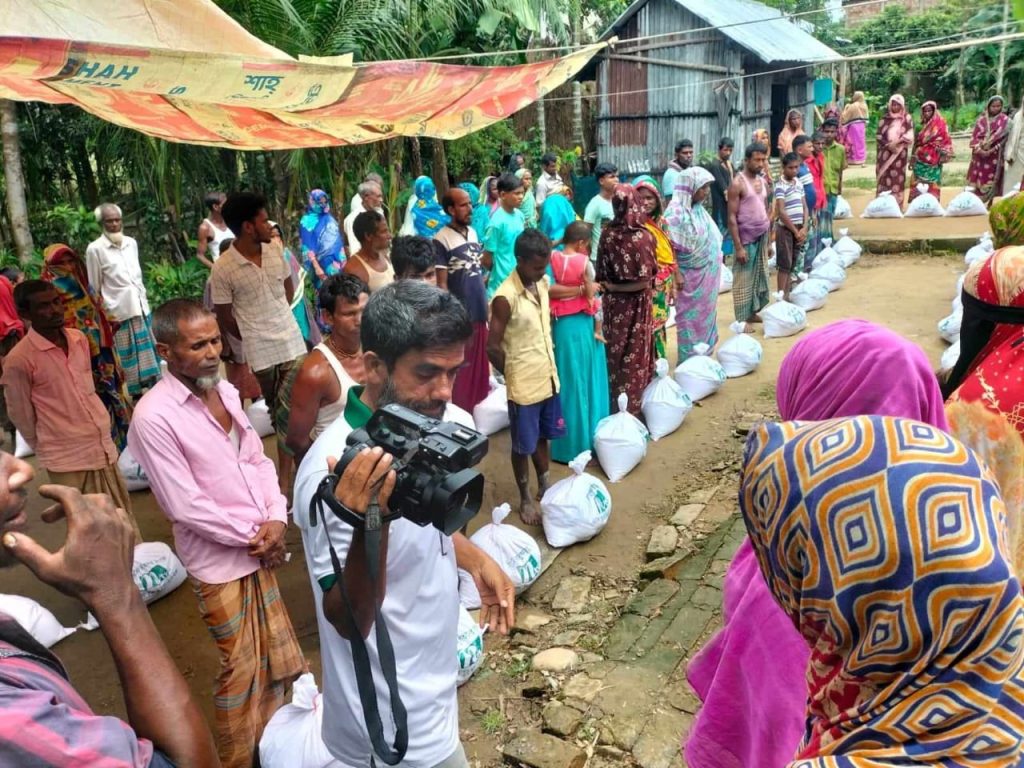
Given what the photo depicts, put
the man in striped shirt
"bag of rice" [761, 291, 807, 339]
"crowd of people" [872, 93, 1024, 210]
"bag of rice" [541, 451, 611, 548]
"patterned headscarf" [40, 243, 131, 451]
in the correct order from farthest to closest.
A: "crowd of people" [872, 93, 1024, 210] → "bag of rice" [761, 291, 807, 339] → "patterned headscarf" [40, 243, 131, 451] → "bag of rice" [541, 451, 611, 548] → the man in striped shirt

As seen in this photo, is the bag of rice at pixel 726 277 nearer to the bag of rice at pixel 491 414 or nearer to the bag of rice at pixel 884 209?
the bag of rice at pixel 884 209

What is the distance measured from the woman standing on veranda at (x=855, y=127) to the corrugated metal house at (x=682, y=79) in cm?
341

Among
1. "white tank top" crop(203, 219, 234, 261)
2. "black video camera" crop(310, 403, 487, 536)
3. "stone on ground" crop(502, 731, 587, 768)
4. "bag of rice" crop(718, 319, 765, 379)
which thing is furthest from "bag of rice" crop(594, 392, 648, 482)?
"white tank top" crop(203, 219, 234, 261)

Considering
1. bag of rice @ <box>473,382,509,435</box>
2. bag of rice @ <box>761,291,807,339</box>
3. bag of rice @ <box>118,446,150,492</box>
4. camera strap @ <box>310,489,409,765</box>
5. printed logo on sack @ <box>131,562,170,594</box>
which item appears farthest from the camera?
bag of rice @ <box>761,291,807,339</box>

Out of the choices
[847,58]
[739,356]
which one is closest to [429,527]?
[739,356]

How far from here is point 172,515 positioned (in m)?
2.40

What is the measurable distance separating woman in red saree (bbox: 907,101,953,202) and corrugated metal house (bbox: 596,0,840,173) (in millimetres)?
2364

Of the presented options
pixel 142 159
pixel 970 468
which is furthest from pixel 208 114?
pixel 142 159

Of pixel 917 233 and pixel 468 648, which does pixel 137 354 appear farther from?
pixel 917 233

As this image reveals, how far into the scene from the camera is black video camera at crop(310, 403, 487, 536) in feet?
4.30

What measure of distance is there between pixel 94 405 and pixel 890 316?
7553 mm

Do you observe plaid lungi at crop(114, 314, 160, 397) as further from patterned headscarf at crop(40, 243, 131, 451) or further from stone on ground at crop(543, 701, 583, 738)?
stone on ground at crop(543, 701, 583, 738)

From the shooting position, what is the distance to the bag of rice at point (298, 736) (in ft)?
7.61

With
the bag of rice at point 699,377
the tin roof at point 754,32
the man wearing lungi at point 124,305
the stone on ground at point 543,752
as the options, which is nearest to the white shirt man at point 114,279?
the man wearing lungi at point 124,305
